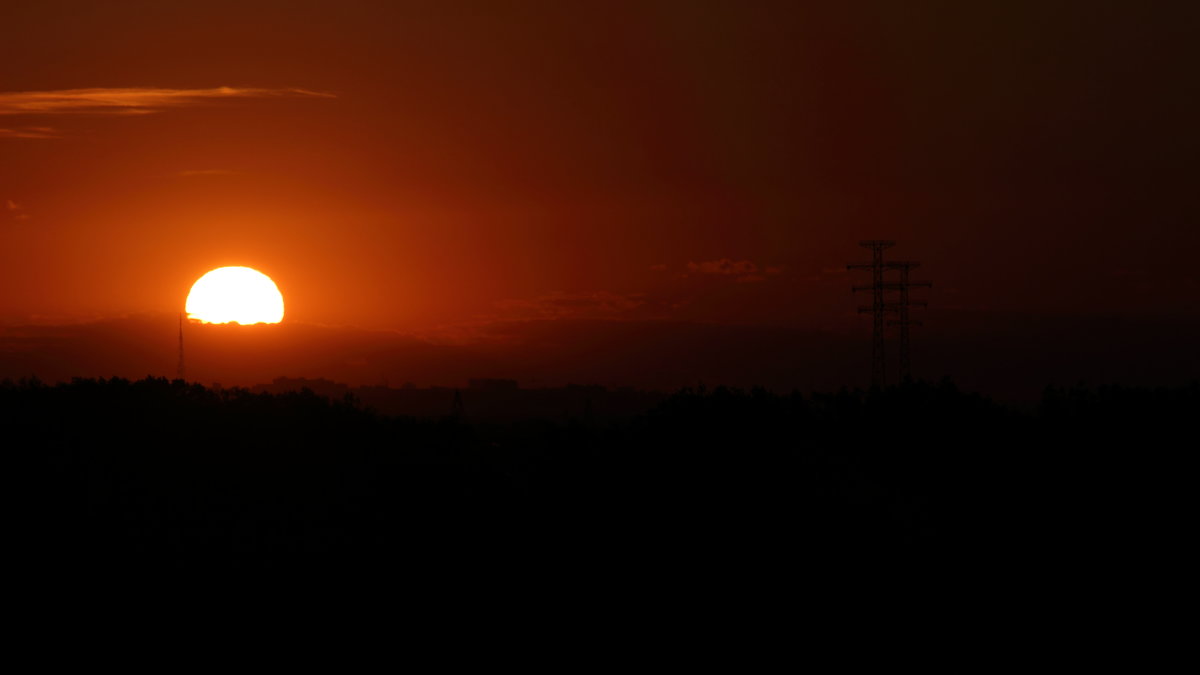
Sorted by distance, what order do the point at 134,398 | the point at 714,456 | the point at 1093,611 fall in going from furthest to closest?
the point at 134,398 < the point at 714,456 < the point at 1093,611

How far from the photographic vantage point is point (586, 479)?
53.2m

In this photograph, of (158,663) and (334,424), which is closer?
(158,663)

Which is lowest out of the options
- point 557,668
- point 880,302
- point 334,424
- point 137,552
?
point 557,668

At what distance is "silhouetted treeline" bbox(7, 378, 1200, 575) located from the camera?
4725 cm

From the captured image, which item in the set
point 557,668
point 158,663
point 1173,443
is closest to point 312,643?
point 158,663

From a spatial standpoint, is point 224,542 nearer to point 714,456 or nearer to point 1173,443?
point 714,456

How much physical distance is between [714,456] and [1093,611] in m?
15.0

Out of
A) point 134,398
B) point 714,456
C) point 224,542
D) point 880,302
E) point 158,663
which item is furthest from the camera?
point 880,302

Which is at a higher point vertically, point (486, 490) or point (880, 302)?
point (880, 302)

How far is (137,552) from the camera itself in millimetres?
45344

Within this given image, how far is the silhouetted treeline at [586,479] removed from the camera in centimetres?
4725

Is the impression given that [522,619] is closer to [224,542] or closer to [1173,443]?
[224,542]

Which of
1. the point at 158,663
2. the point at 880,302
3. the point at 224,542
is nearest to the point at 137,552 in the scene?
the point at 224,542

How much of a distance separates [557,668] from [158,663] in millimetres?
11100
